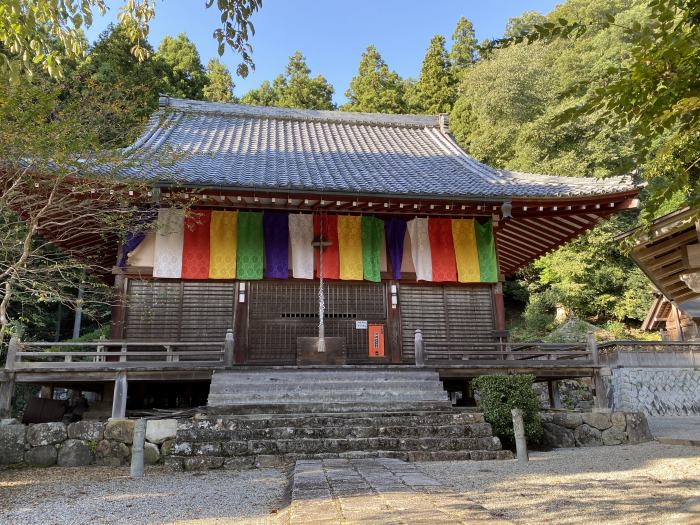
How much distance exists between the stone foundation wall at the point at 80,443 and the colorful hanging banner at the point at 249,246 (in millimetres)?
4315

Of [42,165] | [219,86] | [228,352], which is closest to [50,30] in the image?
[42,165]

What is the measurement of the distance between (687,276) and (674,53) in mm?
2520

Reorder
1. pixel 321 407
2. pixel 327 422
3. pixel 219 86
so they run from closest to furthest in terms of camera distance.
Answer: pixel 327 422, pixel 321 407, pixel 219 86

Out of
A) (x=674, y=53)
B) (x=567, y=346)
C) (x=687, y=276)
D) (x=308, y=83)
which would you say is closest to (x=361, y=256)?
(x=567, y=346)

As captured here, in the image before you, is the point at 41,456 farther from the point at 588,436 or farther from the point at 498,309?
the point at 498,309

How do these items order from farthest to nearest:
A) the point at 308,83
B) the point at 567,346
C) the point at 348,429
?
1. the point at 308,83
2. the point at 567,346
3. the point at 348,429

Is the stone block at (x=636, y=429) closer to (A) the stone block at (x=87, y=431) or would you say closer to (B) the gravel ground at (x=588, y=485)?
(B) the gravel ground at (x=588, y=485)

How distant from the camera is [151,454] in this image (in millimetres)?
7152

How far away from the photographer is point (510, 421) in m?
7.81

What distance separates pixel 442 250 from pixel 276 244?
12.5ft

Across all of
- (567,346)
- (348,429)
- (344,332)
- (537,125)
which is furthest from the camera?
(537,125)

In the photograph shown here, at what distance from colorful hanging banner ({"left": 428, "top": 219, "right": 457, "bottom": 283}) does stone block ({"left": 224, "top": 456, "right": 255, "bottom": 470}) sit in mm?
6245

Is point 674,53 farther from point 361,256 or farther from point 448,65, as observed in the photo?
point 448,65

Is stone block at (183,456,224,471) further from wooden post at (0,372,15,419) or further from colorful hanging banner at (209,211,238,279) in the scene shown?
colorful hanging banner at (209,211,238,279)
